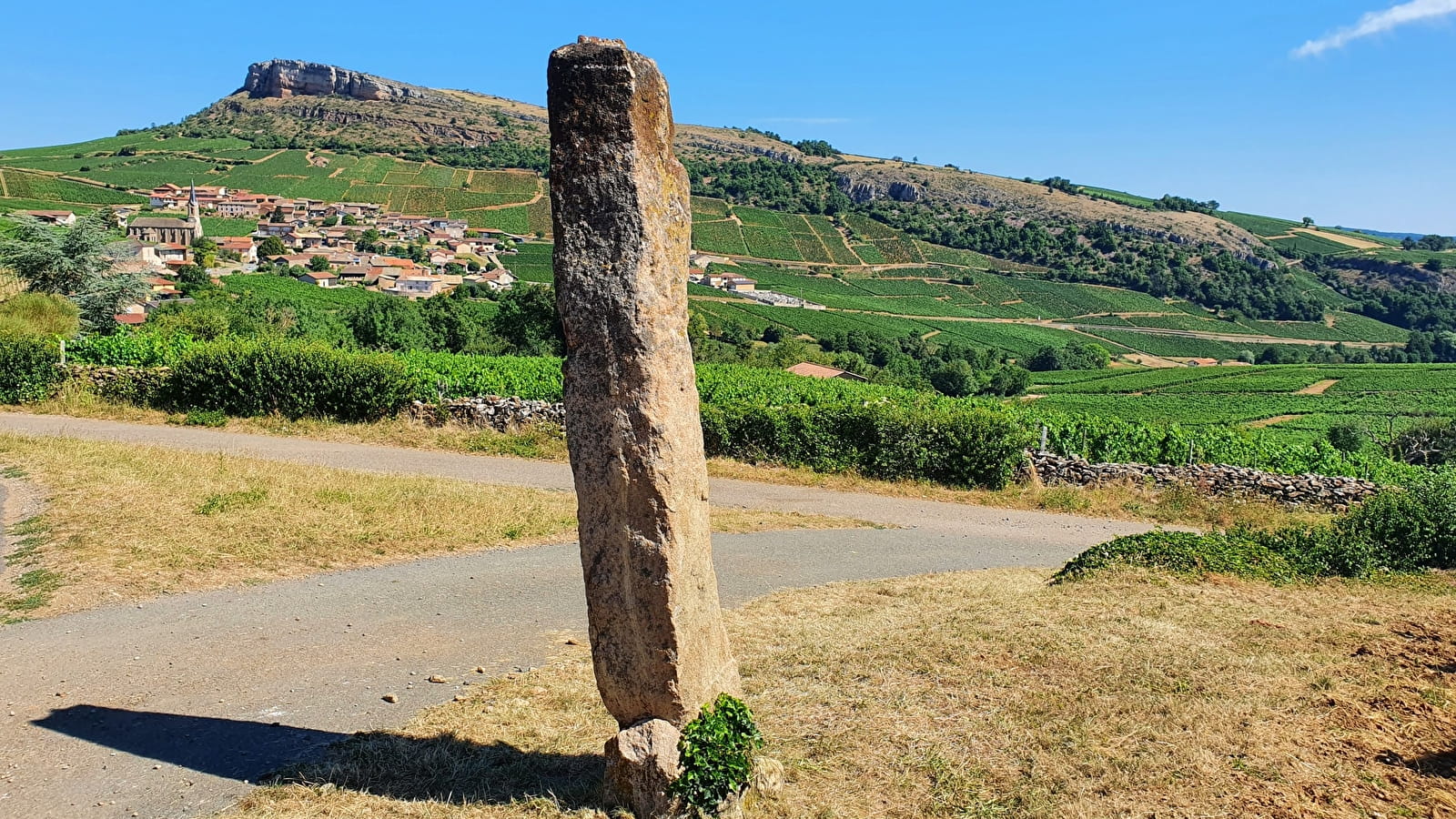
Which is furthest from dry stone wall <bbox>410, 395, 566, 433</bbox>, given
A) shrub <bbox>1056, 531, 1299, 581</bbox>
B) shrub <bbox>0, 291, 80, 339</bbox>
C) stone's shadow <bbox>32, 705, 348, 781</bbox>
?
stone's shadow <bbox>32, 705, 348, 781</bbox>

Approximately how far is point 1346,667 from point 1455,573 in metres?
5.99

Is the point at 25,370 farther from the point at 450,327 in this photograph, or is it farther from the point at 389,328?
the point at 450,327

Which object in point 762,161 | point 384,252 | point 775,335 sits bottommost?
point 775,335

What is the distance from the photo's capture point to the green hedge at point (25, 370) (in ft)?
73.3

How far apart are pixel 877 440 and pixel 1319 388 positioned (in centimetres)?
6905

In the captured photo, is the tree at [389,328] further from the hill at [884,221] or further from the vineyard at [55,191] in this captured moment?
the vineyard at [55,191]

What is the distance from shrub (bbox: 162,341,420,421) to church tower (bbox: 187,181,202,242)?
10156 centimetres

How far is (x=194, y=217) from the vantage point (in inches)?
4641

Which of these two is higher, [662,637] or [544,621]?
[662,637]

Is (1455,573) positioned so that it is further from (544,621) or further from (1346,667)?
(544,621)

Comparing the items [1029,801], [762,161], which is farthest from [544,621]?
[762,161]

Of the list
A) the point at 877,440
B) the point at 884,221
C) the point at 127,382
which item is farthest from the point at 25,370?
the point at 884,221

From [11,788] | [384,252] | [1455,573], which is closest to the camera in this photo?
[11,788]

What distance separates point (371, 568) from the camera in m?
11.2
